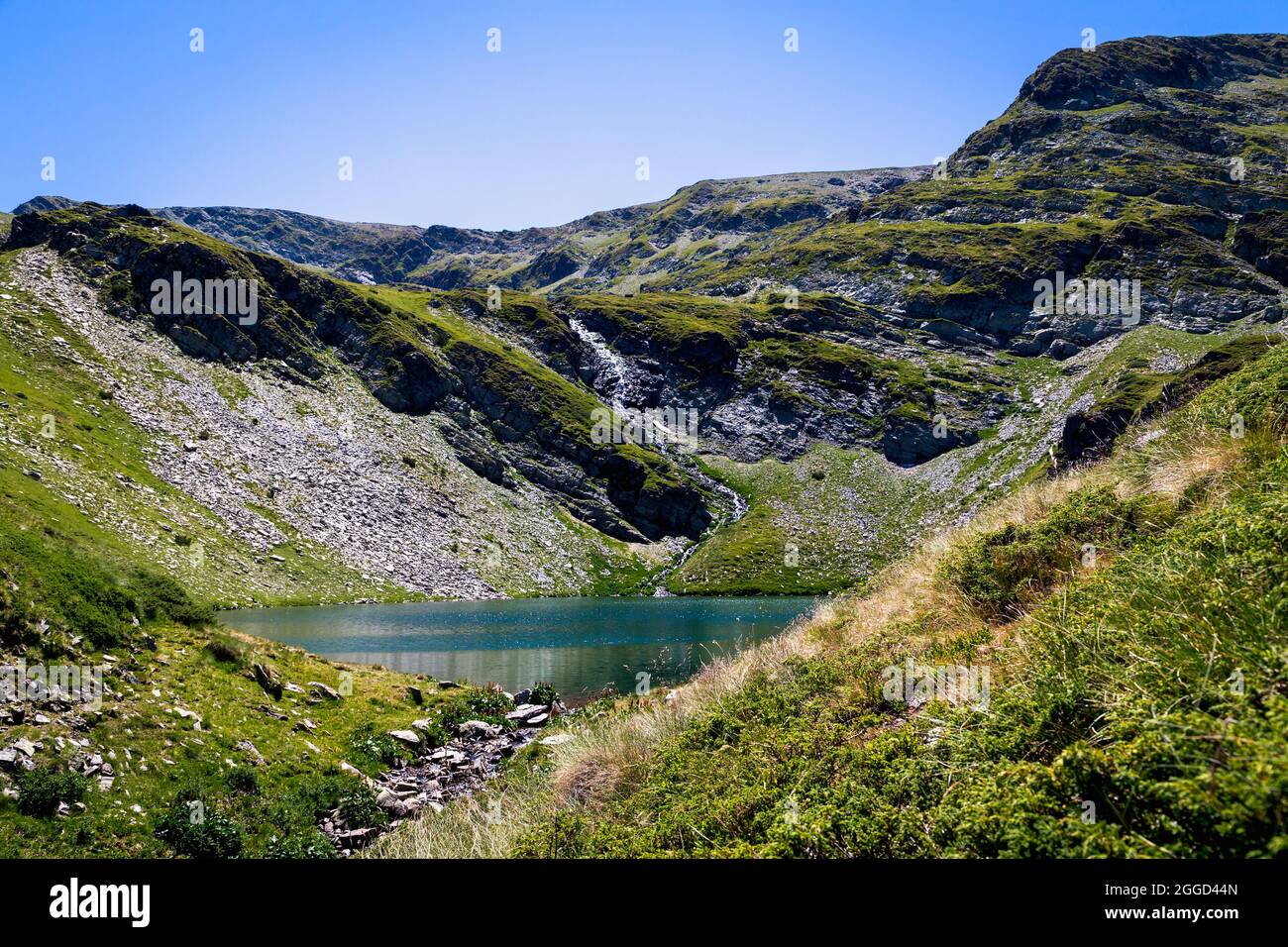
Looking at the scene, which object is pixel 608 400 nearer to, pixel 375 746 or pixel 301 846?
pixel 375 746

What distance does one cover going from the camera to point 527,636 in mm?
62312

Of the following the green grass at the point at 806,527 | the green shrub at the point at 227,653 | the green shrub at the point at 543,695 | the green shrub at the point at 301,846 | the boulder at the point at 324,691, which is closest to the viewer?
the green shrub at the point at 301,846

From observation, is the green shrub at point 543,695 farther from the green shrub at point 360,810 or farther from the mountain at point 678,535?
the green shrub at point 360,810

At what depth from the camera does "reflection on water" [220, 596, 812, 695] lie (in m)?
42.8

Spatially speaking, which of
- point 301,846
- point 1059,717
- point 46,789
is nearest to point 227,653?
point 46,789

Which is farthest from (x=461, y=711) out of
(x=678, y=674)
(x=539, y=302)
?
(x=539, y=302)

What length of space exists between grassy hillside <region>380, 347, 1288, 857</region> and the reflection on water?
14.8 m

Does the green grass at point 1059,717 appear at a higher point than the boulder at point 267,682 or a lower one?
higher

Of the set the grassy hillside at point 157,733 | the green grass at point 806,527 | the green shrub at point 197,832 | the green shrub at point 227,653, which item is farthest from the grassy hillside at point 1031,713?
the green grass at point 806,527

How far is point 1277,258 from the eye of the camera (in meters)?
179

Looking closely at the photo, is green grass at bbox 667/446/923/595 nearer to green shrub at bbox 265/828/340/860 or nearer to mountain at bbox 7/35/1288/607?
mountain at bbox 7/35/1288/607

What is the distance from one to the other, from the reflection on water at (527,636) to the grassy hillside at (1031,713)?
14.8 meters

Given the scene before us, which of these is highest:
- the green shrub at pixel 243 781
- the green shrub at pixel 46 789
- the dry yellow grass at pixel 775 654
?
the dry yellow grass at pixel 775 654

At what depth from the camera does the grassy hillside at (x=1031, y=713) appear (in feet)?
12.9
